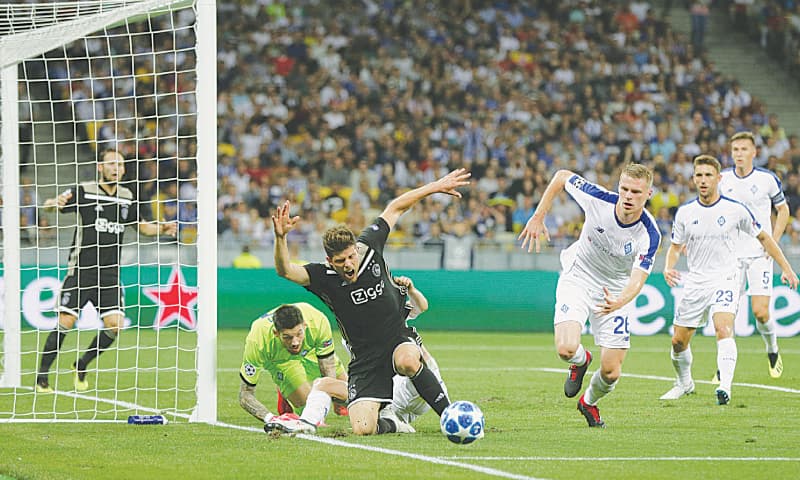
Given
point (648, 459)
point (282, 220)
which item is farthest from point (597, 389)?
point (282, 220)

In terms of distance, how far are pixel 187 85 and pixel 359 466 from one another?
797 inches

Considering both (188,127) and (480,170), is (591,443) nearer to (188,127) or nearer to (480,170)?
(480,170)

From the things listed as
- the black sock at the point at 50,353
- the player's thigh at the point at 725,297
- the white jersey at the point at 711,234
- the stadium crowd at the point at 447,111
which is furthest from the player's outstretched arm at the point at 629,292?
the stadium crowd at the point at 447,111

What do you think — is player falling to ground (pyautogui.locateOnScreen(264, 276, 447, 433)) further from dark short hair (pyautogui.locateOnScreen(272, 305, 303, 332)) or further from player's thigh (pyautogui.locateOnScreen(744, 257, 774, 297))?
player's thigh (pyautogui.locateOnScreen(744, 257, 774, 297))

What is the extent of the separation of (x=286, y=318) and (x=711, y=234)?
4.74 meters

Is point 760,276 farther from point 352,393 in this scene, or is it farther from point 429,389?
point 352,393

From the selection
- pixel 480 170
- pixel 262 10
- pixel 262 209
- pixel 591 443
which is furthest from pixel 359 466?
pixel 262 10

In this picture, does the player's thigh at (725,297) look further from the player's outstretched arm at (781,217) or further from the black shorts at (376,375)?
the black shorts at (376,375)

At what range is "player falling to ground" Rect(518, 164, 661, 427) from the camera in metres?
8.77

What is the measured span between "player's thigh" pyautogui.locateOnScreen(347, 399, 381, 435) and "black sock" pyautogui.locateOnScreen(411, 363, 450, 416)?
37 cm

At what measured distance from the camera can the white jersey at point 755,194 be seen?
496 inches

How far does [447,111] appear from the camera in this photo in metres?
26.1

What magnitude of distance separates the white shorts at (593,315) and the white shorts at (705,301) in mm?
1964

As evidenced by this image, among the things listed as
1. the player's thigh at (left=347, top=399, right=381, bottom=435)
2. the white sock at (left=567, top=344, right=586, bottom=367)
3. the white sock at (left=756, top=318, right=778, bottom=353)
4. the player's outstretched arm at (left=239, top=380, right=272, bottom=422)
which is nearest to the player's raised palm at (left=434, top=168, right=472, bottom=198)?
the player's thigh at (left=347, top=399, right=381, bottom=435)
